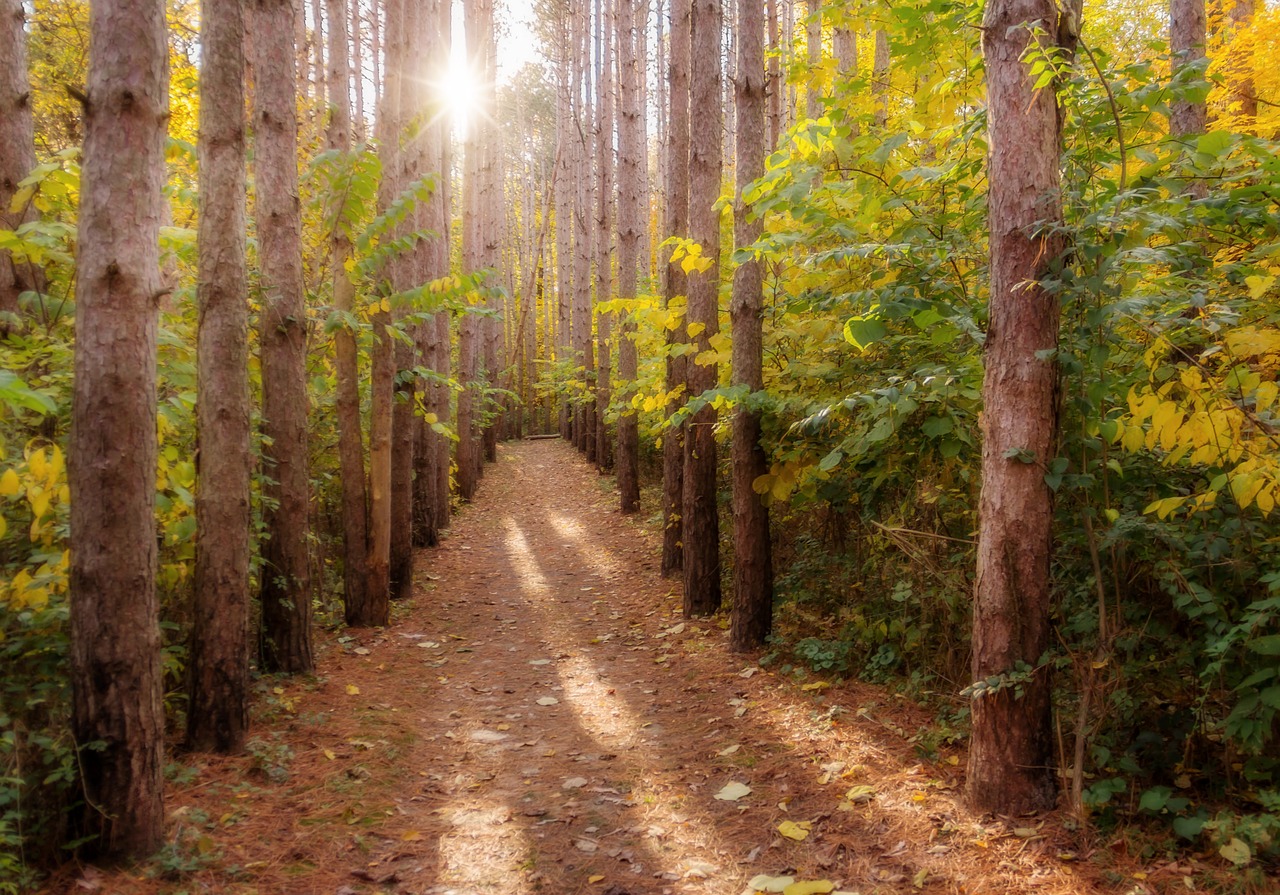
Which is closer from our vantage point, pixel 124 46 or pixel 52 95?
pixel 124 46

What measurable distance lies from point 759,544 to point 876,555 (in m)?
1.11

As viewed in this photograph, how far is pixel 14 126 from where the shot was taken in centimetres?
491

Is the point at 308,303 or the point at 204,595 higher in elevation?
the point at 308,303

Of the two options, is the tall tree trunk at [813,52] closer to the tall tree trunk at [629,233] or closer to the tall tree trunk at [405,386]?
the tall tree trunk at [629,233]

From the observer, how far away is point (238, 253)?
181 inches

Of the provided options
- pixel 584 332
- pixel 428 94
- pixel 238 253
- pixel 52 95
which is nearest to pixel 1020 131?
pixel 238 253

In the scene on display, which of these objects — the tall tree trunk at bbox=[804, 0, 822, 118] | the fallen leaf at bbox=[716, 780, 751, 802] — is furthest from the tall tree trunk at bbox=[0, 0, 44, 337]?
the tall tree trunk at bbox=[804, 0, 822, 118]

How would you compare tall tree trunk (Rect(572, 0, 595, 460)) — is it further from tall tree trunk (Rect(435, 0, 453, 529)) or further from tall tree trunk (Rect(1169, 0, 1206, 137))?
tall tree trunk (Rect(1169, 0, 1206, 137))

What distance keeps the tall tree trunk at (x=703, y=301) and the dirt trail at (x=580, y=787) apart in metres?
0.56

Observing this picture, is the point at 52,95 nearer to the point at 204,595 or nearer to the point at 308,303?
the point at 308,303

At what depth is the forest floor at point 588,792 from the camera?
10.7 ft

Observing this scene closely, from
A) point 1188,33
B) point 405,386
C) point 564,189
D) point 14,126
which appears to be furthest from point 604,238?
point 14,126

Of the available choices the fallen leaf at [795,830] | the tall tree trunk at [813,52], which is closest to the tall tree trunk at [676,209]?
the tall tree trunk at [813,52]

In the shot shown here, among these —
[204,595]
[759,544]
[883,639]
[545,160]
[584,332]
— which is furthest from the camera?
[545,160]
